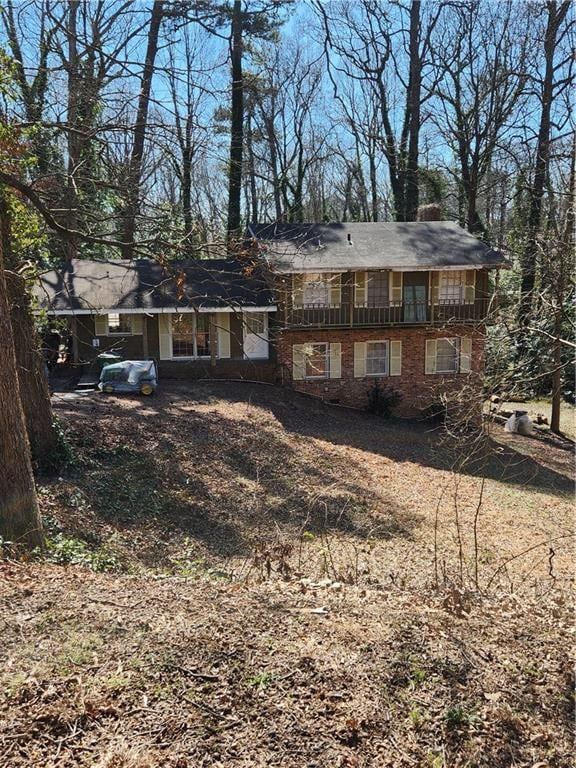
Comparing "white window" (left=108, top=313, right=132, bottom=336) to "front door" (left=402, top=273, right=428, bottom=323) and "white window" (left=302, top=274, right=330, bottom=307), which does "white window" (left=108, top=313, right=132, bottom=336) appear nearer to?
"white window" (left=302, top=274, right=330, bottom=307)

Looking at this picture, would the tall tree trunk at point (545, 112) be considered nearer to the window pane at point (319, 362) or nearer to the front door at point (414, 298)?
the front door at point (414, 298)

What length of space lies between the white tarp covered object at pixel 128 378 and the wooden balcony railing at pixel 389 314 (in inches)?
221

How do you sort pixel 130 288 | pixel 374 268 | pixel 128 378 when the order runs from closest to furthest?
pixel 128 378 → pixel 374 268 → pixel 130 288

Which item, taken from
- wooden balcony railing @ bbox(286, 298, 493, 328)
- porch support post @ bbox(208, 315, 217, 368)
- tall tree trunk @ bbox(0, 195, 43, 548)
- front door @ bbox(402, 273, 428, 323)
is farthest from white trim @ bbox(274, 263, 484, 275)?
tall tree trunk @ bbox(0, 195, 43, 548)

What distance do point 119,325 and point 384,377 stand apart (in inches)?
417

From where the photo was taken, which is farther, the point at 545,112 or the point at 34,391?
the point at 545,112

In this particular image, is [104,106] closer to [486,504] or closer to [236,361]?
[486,504]

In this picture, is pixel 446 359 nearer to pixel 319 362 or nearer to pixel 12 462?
pixel 319 362

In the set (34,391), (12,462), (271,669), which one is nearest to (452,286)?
(34,391)

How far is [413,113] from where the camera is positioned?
30578 mm

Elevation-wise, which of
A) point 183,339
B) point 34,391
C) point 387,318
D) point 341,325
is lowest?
point 34,391

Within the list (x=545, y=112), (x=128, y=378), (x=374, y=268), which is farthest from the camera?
(x=545, y=112)

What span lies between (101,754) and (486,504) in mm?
12173

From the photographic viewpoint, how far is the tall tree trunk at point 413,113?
96.8 feet
